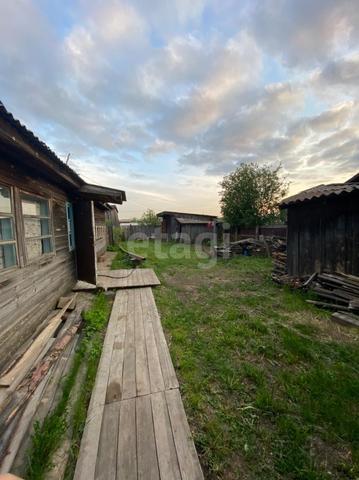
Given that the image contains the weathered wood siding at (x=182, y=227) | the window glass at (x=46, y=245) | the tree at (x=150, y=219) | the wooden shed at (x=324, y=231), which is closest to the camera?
the window glass at (x=46, y=245)

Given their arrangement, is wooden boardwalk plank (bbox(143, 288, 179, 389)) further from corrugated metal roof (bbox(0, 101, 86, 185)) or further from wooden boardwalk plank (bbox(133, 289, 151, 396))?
corrugated metal roof (bbox(0, 101, 86, 185))

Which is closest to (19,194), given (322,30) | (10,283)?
(10,283)

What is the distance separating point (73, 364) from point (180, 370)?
1.43 m

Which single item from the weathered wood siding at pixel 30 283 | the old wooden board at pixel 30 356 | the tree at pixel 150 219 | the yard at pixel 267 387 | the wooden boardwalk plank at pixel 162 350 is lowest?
the yard at pixel 267 387

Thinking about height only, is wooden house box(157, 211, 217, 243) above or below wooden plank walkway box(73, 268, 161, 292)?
above

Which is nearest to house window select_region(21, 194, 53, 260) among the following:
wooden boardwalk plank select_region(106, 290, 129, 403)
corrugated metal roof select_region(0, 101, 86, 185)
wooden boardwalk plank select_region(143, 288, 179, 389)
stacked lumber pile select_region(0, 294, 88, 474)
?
corrugated metal roof select_region(0, 101, 86, 185)

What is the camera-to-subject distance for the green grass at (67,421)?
4.85ft

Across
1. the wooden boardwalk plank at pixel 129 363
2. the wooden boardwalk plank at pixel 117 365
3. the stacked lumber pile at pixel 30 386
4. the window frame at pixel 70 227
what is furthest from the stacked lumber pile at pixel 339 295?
the window frame at pixel 70 227

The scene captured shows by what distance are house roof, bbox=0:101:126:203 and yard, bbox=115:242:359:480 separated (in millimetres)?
3337

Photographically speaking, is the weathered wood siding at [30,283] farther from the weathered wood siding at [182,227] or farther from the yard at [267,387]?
the weathered wood siding at [182,227]

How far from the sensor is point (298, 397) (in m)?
2.18

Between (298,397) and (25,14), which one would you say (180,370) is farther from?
(25,14)

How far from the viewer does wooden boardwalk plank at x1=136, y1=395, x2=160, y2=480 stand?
1420 millimetres

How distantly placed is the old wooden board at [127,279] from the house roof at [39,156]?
8.11ft
